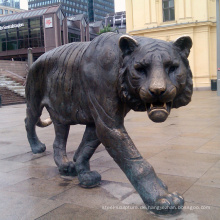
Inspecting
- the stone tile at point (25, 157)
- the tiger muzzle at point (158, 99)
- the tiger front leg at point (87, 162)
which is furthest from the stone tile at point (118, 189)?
the stone tile at point (25, 157)

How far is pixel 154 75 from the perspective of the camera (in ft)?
8.75

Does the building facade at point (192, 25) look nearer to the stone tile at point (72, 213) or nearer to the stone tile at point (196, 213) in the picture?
the stone tile at point (196, 213)

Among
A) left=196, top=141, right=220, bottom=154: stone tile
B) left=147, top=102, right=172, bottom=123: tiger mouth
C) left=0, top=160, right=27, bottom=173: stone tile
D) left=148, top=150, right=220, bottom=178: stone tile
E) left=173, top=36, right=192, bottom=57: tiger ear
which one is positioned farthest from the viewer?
left=196, top=141, right=220, bottom=154: stone tile

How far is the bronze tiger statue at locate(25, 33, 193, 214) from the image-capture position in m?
2.75

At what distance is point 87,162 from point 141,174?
1030mm

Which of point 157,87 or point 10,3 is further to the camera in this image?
point 10,3

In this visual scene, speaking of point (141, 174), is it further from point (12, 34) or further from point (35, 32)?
point (12, 34)

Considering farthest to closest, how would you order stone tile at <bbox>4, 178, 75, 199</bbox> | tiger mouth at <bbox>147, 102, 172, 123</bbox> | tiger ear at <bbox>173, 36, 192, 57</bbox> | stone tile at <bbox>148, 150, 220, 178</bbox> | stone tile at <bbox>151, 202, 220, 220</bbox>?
stone tile at <bbox>148, 150, 220, 178</bbox> → stone tile at <bbox>4, 178, 75, 199</bbox> → tiger ear at <bbox>173, 36, 192, 57</bbox> → stone tile at <bbox>151, 202, 220, 220</bbox> → tiger mouth at <bbox>147, 102, 172, 123</bbox>

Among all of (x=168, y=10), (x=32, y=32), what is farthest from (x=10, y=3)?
(x=168, y=10)

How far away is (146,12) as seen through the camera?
27.2 m

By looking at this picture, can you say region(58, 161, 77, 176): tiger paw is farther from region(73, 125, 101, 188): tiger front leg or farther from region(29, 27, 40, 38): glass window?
region(29, 27, 40, 38): glass window

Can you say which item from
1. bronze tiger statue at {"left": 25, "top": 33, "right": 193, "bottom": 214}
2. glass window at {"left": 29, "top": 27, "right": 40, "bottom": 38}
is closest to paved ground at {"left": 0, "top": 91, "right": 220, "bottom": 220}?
bronze tiger statue at {"left": 25, "top": 33, "right": 193, "bottom": 214}

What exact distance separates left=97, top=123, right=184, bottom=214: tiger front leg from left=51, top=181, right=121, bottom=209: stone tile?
0.40 metres

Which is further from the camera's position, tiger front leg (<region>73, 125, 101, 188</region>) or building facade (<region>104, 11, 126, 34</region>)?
building facade (<region>104, 11, 126, 34</region>)
